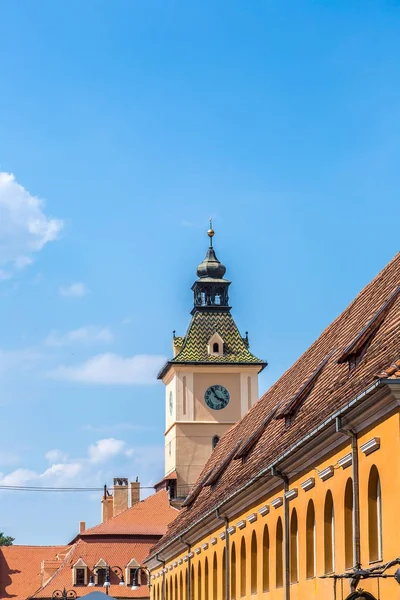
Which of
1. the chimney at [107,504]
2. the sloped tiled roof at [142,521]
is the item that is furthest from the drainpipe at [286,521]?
the chimney at [107,504]

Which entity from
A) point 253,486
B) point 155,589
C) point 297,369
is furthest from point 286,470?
point 155,589

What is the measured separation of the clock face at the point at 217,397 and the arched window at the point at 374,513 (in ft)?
272

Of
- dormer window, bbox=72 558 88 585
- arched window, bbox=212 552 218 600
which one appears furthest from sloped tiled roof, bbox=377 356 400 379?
dormer window, bbox=72 558 88 585

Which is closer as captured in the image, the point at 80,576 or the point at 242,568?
the point at 242,568

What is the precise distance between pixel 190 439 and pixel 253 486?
72628 millimetres

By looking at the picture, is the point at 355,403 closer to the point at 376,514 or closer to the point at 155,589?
the point at 376,514

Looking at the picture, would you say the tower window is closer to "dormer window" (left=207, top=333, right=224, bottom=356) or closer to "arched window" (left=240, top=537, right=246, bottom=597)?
"dormer window" (left=207, top=333, right=224, bottom=356)

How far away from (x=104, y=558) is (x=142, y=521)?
4301 millimetres

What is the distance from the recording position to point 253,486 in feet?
108

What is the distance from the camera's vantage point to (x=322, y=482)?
26734 mm

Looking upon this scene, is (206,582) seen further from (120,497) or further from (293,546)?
(120,497)

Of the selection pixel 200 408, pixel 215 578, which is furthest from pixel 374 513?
pixel 200 408

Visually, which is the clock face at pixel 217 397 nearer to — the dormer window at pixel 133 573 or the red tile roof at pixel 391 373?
the dormer window at pixel 133 573

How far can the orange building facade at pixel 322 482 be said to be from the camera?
22.0 meters
